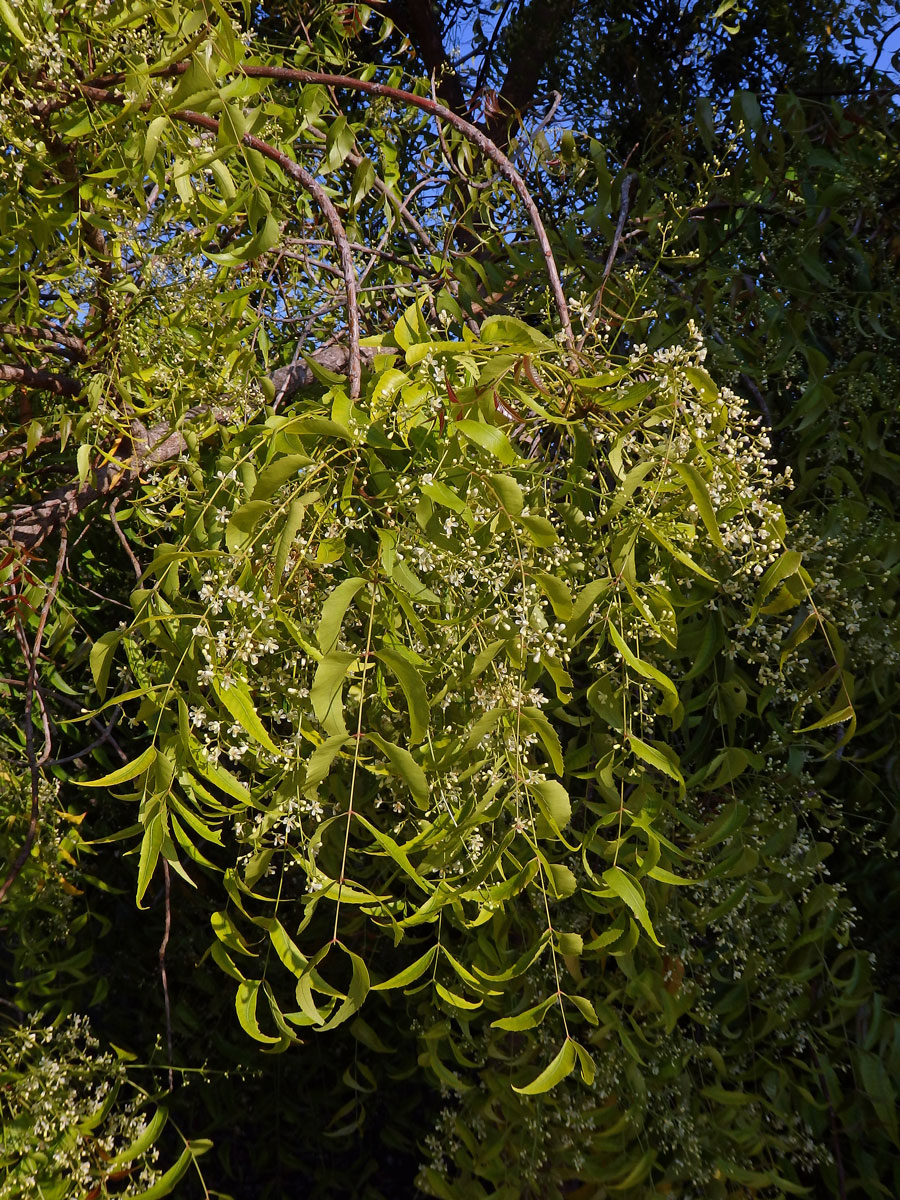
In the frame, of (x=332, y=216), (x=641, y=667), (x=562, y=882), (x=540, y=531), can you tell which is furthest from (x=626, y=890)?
(x=332, y=216)

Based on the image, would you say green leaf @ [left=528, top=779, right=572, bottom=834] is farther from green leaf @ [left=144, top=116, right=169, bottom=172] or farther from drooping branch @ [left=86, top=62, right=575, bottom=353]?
green leaf @ [left=144, top=116, right=169, bottom=172]

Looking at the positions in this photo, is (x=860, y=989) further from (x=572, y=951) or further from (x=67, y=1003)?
(x=67, y=1003)

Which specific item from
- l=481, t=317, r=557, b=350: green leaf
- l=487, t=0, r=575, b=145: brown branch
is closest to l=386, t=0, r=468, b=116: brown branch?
l=487, t=0, r=575, b=145: brown branch

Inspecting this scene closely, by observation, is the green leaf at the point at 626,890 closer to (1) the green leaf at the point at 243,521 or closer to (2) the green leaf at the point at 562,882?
(2) the green leaf at the point at 562,882

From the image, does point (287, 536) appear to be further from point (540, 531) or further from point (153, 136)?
point (153, 136)

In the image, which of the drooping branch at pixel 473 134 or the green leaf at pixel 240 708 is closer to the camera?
the green leaf at pixel 240 708

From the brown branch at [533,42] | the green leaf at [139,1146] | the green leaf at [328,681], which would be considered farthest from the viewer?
the brown branch at [533,42]

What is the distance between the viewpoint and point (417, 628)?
667 mm

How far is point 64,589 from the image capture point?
63.7 inches

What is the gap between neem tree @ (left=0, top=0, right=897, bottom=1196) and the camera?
64cm

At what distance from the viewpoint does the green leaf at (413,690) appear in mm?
556

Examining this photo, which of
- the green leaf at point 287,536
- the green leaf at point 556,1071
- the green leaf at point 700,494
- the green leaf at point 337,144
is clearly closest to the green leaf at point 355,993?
the green leaf at point 556,1071

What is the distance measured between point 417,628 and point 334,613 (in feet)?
0.42

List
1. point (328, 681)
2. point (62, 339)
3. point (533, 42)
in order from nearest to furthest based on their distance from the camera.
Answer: point (328, 681)
point (62, 339)
point (533, 42)
